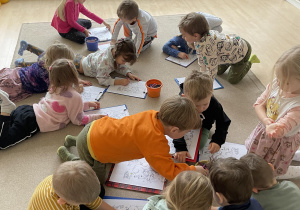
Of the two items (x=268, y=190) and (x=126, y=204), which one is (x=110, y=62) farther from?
(x=268, y=190)

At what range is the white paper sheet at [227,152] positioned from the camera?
5.50 ft

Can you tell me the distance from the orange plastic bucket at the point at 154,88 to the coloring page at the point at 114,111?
259 mm

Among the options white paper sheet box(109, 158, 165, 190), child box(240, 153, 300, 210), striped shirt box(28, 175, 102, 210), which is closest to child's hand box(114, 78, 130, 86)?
white paper sheet box(109, 158, 165, 190)

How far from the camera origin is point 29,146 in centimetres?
175

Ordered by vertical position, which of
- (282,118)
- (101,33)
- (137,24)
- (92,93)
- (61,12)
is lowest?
(92,93)

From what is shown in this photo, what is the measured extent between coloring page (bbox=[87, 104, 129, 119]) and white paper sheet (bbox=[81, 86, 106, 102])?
0.53 ft

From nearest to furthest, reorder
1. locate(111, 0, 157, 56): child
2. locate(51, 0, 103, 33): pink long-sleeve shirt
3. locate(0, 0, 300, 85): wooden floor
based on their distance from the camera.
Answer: locate(111, 0, 157, 56): child
locate(51, 0, 103, 33): pink long-sleeve shirt
locate(0, 0, 300, 85): wooden floor

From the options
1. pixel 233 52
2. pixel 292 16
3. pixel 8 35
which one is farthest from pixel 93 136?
pixel 292 16

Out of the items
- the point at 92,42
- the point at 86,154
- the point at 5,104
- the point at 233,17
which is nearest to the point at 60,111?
the point at 5,104

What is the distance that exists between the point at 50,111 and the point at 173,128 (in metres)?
0.97

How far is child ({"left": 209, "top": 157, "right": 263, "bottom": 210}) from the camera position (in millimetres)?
1031

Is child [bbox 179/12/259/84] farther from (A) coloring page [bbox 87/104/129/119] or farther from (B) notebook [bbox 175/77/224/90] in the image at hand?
(A) coloring page [bbox 87/104/129/119]

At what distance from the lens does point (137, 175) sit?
60.7 inches

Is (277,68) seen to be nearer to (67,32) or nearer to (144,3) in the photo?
(67,32)
